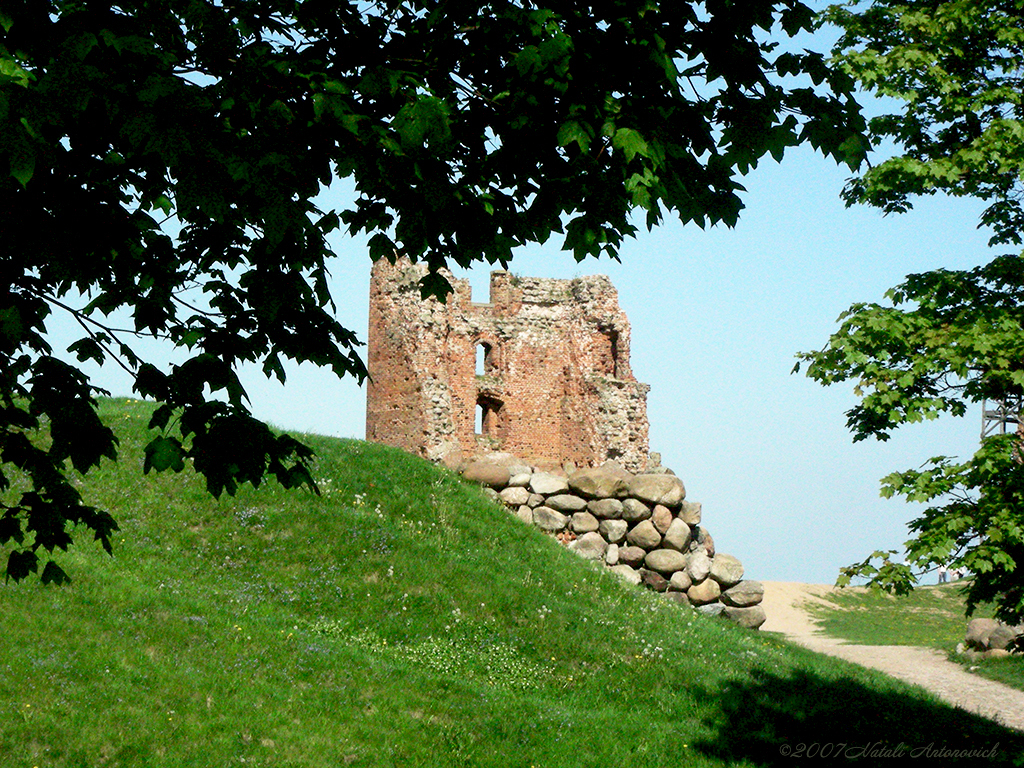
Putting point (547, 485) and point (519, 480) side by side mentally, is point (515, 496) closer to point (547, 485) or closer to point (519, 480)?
point (519, 480)

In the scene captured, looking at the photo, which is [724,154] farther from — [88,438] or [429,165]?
[88,438]

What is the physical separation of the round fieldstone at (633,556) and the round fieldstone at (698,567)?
1129 mm

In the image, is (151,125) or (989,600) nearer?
(151,125)

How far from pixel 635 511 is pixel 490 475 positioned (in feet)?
12.4

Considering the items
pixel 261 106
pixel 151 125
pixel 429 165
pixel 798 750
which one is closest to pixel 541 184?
pixel 429 165

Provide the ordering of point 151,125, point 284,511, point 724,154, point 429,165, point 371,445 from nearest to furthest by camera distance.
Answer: point 151,125, point 429,165, point 724,154, point 284,511, point 371,445

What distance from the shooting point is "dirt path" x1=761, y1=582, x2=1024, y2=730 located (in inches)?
779

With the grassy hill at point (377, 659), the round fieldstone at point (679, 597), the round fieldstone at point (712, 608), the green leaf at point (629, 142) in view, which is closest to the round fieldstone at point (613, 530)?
the round fieldstone at point (679, 597)

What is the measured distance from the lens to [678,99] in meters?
6.52

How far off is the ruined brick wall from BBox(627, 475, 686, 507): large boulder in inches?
210

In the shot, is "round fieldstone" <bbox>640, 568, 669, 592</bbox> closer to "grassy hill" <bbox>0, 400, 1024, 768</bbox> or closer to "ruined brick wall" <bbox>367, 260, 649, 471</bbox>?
"grassy hill" <bbox>0, 400, 1024, 768</bbox>

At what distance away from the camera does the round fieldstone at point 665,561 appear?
24.6 meters

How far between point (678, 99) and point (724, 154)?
46 centimetres

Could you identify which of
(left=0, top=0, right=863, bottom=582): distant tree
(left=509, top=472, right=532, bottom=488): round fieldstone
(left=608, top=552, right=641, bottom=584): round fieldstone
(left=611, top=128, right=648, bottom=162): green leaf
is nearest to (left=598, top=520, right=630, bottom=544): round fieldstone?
(left=608, top=552, right=641, bottom=584): round fieldstone
